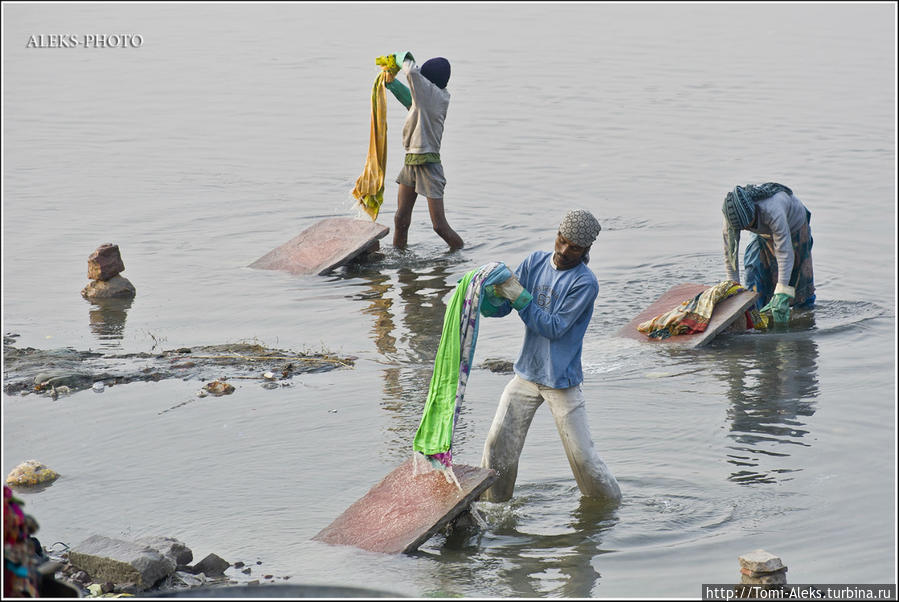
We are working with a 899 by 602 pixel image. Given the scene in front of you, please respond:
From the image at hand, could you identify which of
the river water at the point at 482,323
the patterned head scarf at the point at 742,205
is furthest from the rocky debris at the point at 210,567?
the patterned head scarf at the point at 742,205

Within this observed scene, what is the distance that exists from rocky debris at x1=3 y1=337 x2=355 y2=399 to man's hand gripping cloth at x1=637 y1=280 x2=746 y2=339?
97.1 inches

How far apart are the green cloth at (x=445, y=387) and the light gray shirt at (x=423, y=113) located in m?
5.46

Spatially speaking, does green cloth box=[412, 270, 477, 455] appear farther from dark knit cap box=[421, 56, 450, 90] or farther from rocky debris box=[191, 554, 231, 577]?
dark knit cap box=[421, 56, 450, 90]

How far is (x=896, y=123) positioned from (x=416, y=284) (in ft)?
40.8

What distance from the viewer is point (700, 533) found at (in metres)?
6.26

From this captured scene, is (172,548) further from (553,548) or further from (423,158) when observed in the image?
(423,158)

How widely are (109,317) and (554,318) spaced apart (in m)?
5.62

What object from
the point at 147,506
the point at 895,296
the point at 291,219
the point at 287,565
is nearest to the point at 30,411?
the point at 147,506

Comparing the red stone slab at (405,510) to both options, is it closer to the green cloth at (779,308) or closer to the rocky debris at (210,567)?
the rocky debris at (210,567)

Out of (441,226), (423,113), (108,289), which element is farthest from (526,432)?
(441,226)

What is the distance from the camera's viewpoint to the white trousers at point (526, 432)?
6.17 m

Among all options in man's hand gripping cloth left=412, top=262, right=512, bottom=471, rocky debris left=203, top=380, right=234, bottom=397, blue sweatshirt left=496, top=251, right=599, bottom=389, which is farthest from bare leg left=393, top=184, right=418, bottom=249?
man's hand gripping cloth left=412, top=262, right=512, bottom=471

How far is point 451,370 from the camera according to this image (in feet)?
19.9

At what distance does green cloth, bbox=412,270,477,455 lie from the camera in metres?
6.00
